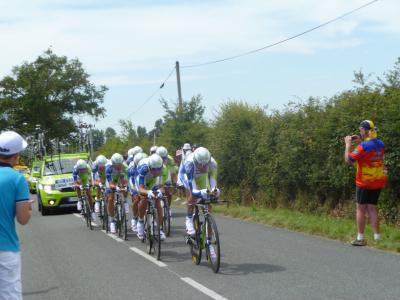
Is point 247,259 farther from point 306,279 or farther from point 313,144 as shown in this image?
point 313,144

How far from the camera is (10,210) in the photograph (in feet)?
15.3

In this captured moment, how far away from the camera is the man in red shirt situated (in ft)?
33.1

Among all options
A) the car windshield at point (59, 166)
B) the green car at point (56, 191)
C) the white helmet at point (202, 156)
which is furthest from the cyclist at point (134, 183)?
the car windshield at point (59, 166)

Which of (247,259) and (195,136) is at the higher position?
(195,136)

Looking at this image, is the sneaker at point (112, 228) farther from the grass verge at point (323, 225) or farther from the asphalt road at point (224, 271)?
the grass verge at point (323, 225)

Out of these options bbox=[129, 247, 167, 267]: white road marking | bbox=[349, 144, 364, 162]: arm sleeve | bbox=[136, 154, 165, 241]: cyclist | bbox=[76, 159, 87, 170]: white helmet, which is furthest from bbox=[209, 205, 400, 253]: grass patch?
bbox=[76, 159, 87, 170]: white helmet

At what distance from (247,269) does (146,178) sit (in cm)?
320

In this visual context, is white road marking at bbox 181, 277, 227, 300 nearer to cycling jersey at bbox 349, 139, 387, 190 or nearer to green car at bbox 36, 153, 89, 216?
cycling jersey at bbox 349, 139, 387, 190

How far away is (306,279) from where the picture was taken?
771cm

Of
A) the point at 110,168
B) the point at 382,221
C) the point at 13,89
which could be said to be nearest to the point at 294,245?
the point at 382,221

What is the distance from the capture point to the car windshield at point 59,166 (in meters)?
21.6

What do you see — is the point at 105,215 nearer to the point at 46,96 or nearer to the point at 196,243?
the point at 196,243

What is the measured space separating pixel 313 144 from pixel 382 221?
3.29 metres

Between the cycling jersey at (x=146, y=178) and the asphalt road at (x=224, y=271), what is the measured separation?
1144 mm
